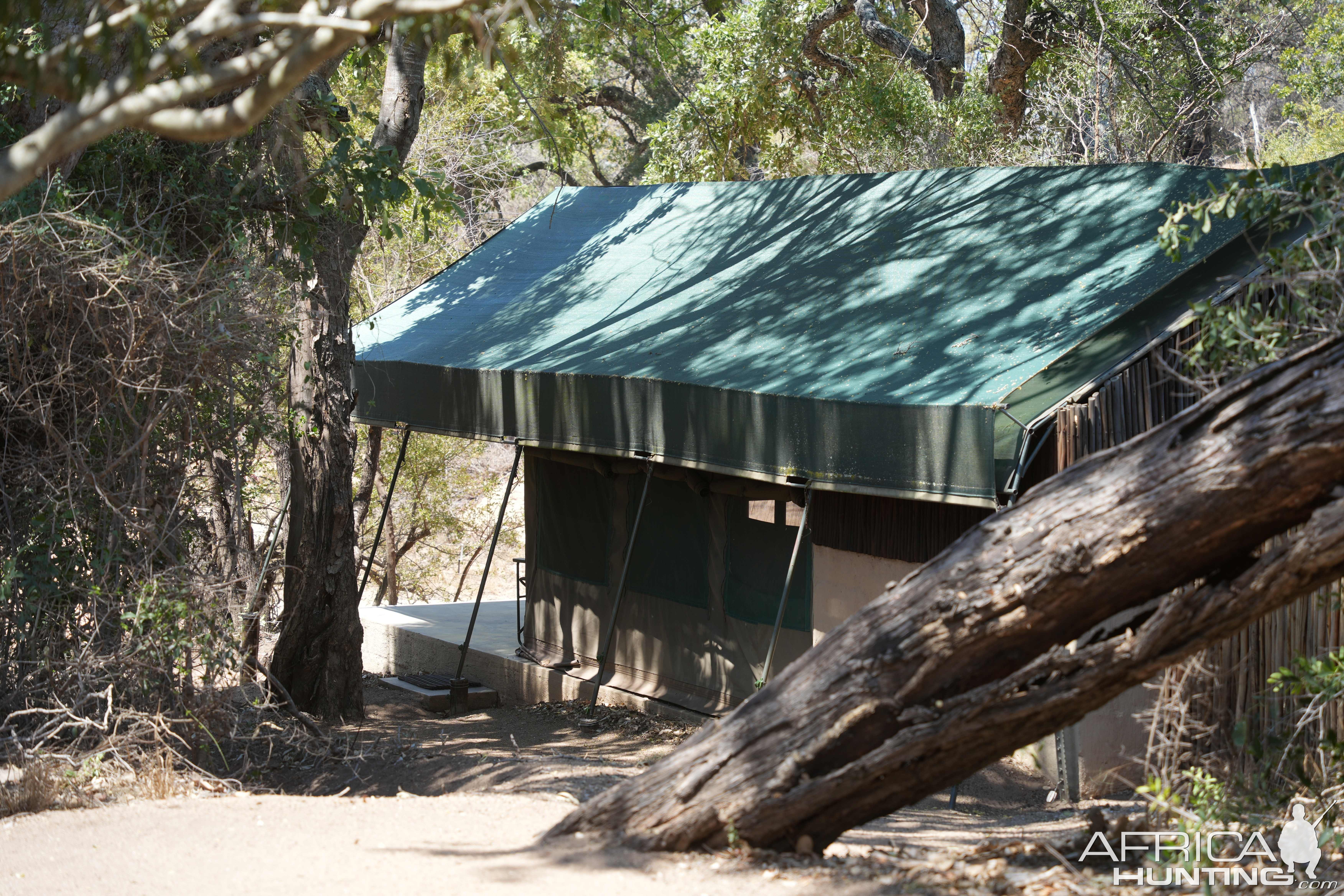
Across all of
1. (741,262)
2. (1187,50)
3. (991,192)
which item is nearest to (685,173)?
(1187,50)

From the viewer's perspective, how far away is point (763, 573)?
8102 millimetres

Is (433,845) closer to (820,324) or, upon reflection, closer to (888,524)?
(888,524)

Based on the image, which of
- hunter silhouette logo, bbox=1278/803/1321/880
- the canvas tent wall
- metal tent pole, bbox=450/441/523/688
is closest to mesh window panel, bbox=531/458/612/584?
the canvas tent wall

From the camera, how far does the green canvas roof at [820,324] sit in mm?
5988

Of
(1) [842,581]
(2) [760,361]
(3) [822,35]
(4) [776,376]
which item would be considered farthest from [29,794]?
(3) [822,35]

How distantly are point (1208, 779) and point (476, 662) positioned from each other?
7.67m

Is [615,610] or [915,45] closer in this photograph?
[615,610]

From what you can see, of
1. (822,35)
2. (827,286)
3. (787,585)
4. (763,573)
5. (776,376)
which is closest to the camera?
(787,585)

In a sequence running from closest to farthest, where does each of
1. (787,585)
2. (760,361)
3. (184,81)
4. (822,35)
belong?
1. (184,81)
2. (787,585)
3. (760,361)
4. (822,35)

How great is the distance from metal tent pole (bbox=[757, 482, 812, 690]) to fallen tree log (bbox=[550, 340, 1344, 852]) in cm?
252

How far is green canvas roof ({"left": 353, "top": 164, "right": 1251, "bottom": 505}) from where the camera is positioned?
5.99 metres

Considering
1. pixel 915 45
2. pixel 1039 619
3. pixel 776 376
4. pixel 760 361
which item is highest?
pixel 915 45

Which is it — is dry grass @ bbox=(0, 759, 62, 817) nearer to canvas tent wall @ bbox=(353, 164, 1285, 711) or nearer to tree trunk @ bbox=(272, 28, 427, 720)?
tree trunk @ bbox=(272, 28, 427, 720)

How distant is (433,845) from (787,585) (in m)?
3.10
